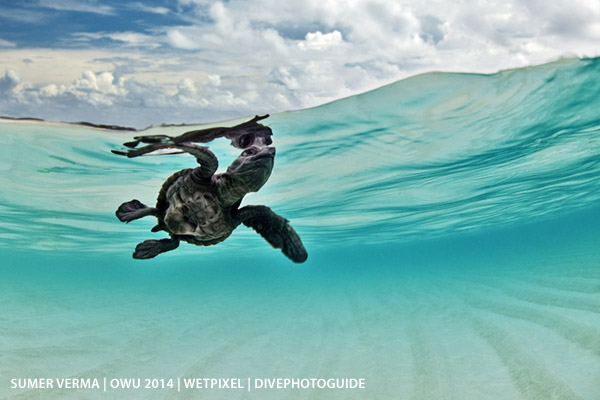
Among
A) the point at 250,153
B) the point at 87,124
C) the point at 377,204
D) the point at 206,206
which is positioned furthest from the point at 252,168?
the point at 377,204

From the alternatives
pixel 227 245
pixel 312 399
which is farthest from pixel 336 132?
pixel 227 245

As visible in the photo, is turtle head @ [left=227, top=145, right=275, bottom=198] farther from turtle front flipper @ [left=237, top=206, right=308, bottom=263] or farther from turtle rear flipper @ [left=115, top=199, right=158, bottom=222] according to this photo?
turtle rear flipper @ [left=115, top=199, right=158, bottom=222]

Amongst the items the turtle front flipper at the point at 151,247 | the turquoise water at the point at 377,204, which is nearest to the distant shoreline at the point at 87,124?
the turquoise water at the point at 377,204

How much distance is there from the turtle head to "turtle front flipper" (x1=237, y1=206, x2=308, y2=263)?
140 cm

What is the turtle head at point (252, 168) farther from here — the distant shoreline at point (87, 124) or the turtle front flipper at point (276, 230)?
the distant shoreline at point (87, 124)

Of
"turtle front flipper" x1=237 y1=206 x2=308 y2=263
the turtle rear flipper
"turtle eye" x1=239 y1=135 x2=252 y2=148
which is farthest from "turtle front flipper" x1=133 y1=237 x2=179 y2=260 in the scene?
"turtle eye" x1=239 y1=135 x2=252 y2=148

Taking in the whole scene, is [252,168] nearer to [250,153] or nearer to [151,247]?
[250,153]

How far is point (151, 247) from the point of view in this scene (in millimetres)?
6613

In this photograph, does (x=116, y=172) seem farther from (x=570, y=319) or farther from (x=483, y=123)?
(x=570, y=319)

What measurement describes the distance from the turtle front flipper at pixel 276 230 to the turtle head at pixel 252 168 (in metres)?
1.40

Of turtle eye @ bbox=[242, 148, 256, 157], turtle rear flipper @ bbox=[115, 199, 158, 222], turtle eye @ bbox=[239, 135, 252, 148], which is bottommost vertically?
turtle eye @ bbox=[242, 148, 256, 157]

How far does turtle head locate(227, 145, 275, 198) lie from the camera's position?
4629 millimetres

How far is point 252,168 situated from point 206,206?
4.89ft

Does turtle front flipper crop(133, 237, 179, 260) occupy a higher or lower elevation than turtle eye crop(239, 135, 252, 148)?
lower
